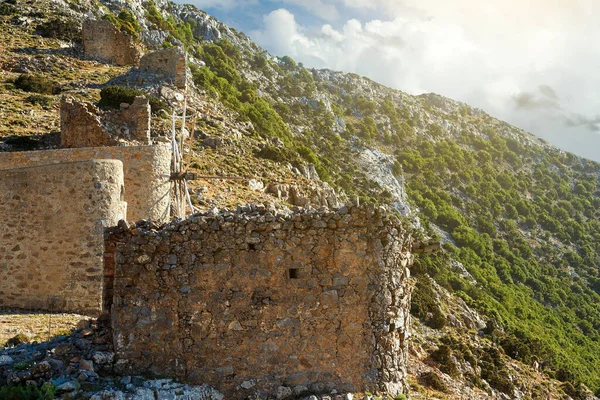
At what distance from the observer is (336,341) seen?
719 cm

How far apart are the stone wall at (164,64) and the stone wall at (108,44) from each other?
5.15 metres

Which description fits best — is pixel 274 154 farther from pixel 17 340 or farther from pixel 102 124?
pixel 17 340

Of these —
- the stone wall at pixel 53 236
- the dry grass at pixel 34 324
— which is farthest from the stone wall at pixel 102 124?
the dry grass at pixel 34 324

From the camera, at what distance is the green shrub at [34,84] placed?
31969 millimetres

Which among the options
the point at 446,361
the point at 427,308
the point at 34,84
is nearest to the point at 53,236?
the point at 446,361

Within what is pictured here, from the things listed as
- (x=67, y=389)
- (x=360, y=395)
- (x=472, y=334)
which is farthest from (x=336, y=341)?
(x=472, y=334)

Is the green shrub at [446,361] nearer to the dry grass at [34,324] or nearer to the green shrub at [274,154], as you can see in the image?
the dry grass at [34,324]

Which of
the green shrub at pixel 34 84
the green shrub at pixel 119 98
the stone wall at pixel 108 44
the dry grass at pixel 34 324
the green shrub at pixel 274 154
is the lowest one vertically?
the dry grass at pixel 34 324

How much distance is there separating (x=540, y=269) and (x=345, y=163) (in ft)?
92.1

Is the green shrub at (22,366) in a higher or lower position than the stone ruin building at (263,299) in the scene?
lower

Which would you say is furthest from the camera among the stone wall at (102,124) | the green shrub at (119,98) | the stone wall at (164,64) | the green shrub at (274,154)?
the stone wall at (164,64)

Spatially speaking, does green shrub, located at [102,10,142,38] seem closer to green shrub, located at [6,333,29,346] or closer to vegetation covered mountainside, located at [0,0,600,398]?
vegetation covered mountainside, located at [0,0,600,398]

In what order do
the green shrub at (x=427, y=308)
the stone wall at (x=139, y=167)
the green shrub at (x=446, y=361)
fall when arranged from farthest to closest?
the green shrub at (x=427, y=308) < the green shrub at (x=446, y=361) < the stone wall at (x=139, y=167)

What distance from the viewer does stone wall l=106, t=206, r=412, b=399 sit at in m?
6.92
